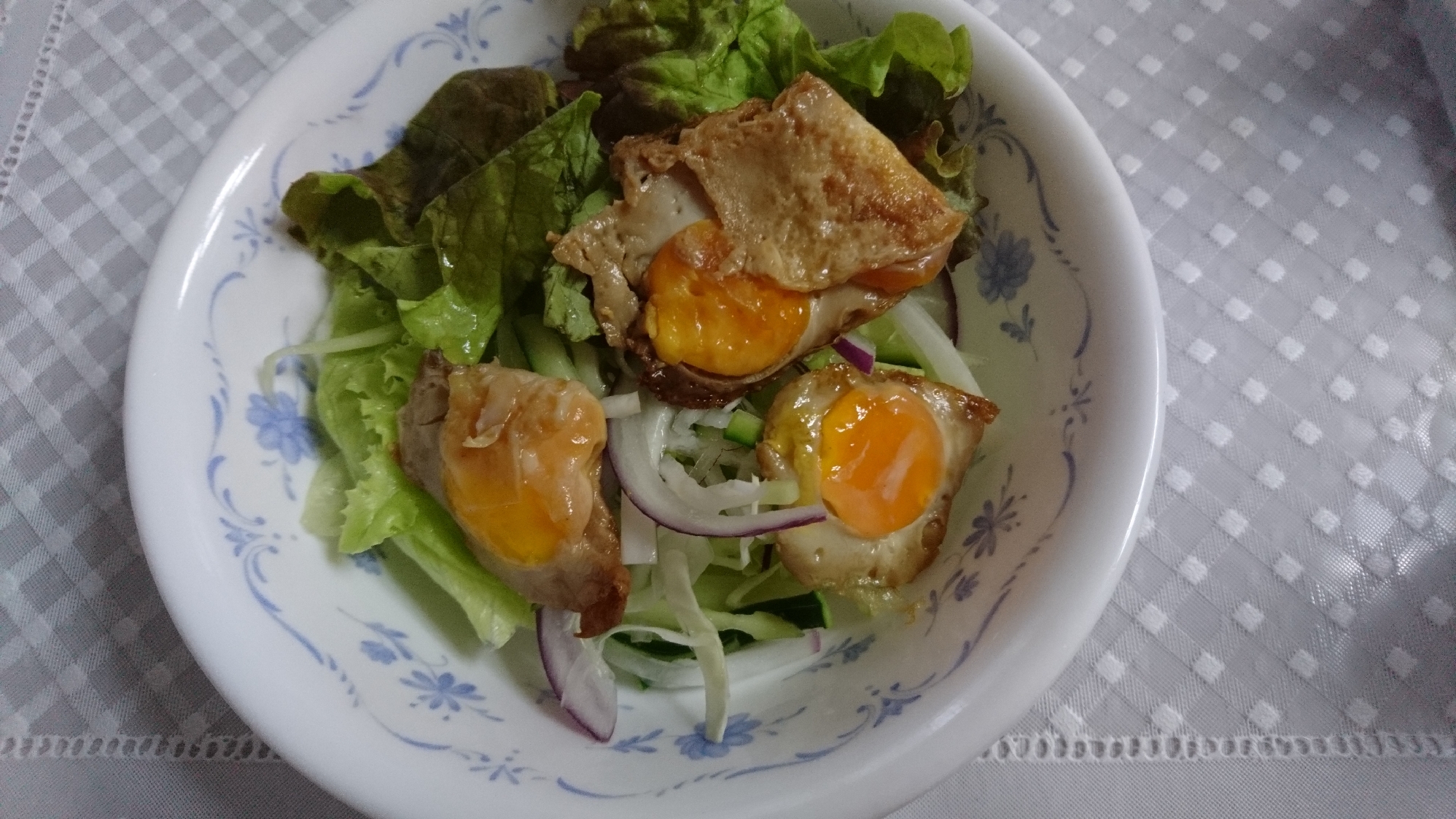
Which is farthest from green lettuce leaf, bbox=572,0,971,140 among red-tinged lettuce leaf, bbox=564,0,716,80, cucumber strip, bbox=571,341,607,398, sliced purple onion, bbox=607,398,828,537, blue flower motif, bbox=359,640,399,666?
blue flower motif, bbox=359,640,399,666

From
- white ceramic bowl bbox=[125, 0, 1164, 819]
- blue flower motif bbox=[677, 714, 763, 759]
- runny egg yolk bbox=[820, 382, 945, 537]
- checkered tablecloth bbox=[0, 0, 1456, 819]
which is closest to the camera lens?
white ceramic bowl bbox=[125, 0, 1164, 819]

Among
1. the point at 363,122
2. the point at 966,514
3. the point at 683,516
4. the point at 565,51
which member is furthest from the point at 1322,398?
the point at 363,122

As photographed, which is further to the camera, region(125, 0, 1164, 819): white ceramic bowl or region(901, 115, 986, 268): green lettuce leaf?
region(901, 115, 986, 268): green lettuce leaf

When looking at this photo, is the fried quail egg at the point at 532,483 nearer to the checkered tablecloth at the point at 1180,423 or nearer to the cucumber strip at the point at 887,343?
the cucumber strip at the point at 887,343

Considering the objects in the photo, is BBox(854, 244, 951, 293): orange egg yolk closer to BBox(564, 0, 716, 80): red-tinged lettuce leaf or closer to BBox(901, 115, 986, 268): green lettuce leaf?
BBox(901, 115, 986, 268): green lettuce leaf

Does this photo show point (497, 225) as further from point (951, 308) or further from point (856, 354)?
point (951, 308)

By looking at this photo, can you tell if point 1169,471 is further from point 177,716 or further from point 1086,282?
point 177,716
